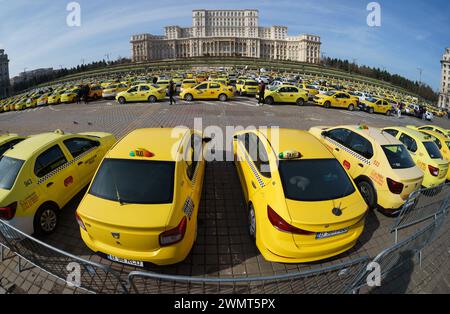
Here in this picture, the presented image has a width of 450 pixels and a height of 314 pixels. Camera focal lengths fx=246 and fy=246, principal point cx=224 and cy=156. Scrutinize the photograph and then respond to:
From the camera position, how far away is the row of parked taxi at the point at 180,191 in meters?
3.59

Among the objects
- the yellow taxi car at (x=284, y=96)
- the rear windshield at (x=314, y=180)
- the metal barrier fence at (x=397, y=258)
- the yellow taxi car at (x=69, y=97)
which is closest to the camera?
the metal barrier fence at (x=397, y=258)

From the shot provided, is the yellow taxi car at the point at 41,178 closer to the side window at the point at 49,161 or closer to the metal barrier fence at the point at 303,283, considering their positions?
the side window at the point at 49,161

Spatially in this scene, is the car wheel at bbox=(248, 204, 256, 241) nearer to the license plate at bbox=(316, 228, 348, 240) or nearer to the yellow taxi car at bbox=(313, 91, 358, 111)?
the license plate at bbox=(316, 228, 348, 240)

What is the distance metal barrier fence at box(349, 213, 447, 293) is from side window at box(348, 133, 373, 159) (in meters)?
2.40

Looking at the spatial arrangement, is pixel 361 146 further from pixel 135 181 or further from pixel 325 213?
pixel 135 181

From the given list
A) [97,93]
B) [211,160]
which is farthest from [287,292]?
[97,93]

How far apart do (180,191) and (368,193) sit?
481 centimetres

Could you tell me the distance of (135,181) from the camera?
4.04 m

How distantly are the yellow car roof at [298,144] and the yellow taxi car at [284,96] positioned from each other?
15565mm

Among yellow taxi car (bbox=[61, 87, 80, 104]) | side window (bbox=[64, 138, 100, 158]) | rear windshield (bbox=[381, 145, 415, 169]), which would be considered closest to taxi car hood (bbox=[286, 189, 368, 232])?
rear windshield (bbox=[381, 145, 415, 169])

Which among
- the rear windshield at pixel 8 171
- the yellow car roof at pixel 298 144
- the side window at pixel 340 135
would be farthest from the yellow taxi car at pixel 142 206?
the side window at pixel 340 135

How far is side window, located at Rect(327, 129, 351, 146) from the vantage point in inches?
279

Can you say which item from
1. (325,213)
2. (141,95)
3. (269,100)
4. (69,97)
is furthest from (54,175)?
(69,97)
